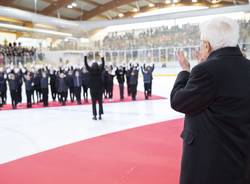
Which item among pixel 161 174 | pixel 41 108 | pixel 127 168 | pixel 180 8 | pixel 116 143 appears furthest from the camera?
pixel 180 8

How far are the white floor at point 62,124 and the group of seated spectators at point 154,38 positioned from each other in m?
11.7

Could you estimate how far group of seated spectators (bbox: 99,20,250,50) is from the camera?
2269 cm

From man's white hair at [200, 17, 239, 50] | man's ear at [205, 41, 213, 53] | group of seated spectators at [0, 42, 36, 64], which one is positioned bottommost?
man's ear at [205, 41, 213, 53]

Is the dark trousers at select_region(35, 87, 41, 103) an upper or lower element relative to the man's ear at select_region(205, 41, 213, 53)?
lower

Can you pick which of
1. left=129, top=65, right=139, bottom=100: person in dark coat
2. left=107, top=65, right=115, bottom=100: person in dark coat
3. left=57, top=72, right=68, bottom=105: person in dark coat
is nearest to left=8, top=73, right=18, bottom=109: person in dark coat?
left=57, top=72, right=68, bottom=105: person in dark coat

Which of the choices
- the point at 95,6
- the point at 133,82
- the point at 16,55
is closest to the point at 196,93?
the point at 133,82

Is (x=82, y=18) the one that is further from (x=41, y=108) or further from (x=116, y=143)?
(x=116, y=143)

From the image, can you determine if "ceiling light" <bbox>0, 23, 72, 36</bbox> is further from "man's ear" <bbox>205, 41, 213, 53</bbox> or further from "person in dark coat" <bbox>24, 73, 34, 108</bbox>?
"man's ear" <bbox>205, 41, 213, 53</bbox>

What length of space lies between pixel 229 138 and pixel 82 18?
29919 mm

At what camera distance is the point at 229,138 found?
152cm

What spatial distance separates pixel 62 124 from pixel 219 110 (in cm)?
685

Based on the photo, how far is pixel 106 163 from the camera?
4.45 meters

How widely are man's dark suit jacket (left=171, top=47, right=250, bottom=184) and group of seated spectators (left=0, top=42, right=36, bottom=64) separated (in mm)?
19196

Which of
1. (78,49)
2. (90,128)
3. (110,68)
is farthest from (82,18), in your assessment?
(90,128)
